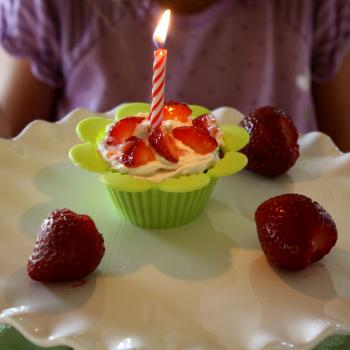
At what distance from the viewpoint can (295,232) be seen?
780 millimetres

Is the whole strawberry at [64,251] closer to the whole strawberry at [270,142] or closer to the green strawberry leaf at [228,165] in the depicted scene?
the green strawberry leaf at [228,165]

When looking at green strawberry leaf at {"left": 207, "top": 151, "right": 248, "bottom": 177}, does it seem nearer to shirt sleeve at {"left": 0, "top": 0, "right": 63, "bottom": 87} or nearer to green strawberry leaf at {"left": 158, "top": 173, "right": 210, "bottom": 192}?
green strawberry leaf at {"left": 158, "top": 173, "right": 210, "bottom": 192}

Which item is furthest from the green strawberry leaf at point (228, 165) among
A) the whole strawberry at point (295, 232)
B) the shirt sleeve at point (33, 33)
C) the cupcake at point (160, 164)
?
the shirt sleeve at point (33, 33)

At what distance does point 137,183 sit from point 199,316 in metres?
0.23

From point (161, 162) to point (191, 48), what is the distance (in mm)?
781

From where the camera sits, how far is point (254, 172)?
105cm

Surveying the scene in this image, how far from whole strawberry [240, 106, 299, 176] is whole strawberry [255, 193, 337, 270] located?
0.66 ft

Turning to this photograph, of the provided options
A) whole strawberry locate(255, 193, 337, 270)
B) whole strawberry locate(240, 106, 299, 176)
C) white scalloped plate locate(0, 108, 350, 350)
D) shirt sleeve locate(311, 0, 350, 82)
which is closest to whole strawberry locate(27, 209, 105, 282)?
white scalloped plate locate(0, 108, 350, 350)

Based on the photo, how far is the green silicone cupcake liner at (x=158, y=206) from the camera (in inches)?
34.7

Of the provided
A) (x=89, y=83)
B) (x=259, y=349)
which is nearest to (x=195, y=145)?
(x=259, y=349)

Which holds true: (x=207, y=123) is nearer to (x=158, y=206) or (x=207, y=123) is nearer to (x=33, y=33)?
(x=158, y=206)

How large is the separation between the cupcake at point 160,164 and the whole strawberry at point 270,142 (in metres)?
0.07

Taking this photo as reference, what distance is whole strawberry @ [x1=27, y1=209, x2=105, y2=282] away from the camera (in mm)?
737

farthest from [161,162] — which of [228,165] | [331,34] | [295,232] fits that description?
[331,34]
